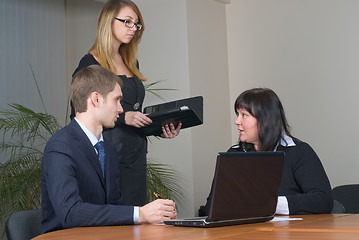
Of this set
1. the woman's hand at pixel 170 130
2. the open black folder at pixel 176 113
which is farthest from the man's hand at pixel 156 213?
the woman's hand at pixel 170 130

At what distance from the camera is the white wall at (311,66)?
4.79m

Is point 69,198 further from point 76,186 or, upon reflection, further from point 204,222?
point 204,222

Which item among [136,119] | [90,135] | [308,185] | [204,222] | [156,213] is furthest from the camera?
[136,119]

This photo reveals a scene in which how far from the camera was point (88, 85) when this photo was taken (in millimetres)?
2246

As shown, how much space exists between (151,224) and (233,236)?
0.46m

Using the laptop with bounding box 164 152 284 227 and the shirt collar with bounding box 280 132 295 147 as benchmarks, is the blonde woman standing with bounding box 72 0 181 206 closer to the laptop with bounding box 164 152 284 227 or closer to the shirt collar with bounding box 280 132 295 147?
the shirt collar with bounding box 280 132 295 147

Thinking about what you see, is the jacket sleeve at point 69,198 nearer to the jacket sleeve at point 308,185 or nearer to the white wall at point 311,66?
the jacket sleeve at point 308,185

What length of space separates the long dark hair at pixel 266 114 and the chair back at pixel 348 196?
1.57m

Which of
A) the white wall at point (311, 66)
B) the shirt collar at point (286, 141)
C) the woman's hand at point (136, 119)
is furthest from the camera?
the white wall at point (311, 66)

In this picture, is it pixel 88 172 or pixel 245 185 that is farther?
pixel 88 172

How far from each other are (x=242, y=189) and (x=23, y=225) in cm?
83

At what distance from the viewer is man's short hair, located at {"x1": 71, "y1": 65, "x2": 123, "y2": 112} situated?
88.0 inches

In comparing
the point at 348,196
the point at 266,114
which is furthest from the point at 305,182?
the point at 348,196

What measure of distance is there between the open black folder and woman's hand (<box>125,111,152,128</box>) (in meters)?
0.03
